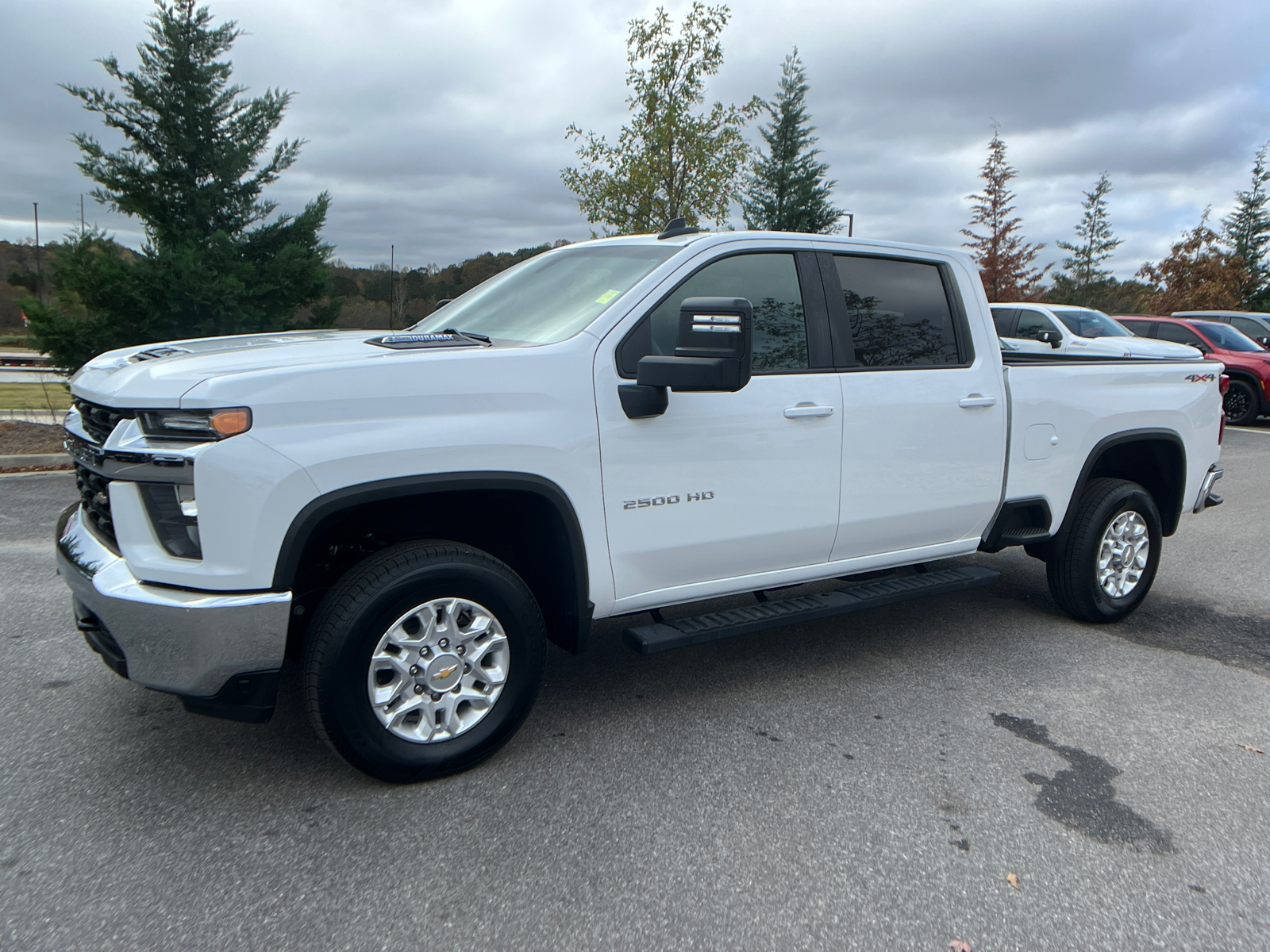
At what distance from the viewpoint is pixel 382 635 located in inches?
118

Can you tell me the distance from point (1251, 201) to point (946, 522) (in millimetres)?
48832

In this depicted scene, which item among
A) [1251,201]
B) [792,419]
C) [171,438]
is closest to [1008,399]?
[792,419]

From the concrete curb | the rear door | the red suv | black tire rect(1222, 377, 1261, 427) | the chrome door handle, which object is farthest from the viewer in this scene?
black tire rect(1222, 377, 1261, 427)

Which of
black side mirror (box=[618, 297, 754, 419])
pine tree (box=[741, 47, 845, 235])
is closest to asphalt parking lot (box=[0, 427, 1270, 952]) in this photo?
black side mirror (box=[618, 297, 754, 419])

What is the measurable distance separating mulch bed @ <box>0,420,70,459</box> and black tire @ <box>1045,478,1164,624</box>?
29.5 feet

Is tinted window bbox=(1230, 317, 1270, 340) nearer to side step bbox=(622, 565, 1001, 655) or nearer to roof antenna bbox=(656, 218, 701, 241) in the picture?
side step bbox=(622, 565, 1001, 655)

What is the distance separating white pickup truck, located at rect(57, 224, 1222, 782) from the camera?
2793mm

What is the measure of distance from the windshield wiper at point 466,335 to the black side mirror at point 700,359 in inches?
23.8

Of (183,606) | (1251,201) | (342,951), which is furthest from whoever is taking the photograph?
(1251,201)

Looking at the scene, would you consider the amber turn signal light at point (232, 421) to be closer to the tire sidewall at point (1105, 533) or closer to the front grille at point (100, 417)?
the front grille at point (100, 417)

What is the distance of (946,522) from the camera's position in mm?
4359

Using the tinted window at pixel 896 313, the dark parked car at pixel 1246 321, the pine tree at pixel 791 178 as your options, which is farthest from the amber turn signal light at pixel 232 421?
the pine tree at pixel 791 178

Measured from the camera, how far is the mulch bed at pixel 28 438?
31.2ft

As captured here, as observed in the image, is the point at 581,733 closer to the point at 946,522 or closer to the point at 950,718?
the point at 950,718
